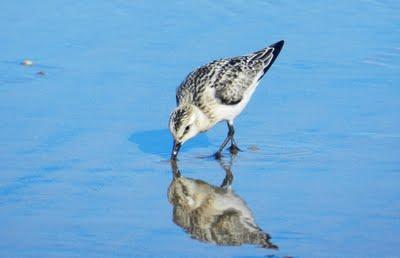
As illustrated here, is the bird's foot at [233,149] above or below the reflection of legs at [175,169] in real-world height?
above

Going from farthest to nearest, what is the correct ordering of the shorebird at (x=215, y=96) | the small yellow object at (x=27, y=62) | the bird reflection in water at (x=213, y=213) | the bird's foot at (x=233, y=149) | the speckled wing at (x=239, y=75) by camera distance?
the small yellow object at (x=27, y=62) → the speckled wing at (x=239, y=75) → the shorebird at (x=215, y=96) → the bird's foot at (x=233, y=149) → the bird reflection in water at (x=213, y=213)

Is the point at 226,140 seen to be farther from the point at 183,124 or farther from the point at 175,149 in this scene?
the point at 175,149

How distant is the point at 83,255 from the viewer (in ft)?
27.3

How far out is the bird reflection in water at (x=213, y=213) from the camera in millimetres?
8750

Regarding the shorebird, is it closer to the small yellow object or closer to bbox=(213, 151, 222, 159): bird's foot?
bbox=(213, 151, 222, 159): bird's foot

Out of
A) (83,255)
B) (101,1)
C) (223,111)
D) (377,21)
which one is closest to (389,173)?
(223,111)

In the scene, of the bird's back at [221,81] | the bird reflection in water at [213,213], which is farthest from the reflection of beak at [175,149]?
the bird's back at [221,81]

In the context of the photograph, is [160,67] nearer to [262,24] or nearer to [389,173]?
[262,24]

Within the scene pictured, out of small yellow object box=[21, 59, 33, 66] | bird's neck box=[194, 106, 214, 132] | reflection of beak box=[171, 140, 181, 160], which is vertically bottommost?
small yellow object box=[21, 59, 33, 66]

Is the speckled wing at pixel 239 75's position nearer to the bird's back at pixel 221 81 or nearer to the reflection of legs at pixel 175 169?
the bird's back at pixel 221 81

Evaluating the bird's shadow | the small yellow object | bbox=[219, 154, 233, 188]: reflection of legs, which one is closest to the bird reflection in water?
bbox=[219, 154, 233, 188]: reflection of legs

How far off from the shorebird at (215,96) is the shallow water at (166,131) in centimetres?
22

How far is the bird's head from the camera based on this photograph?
10.7m

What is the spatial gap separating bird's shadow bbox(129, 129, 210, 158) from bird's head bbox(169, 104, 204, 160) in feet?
0.58
